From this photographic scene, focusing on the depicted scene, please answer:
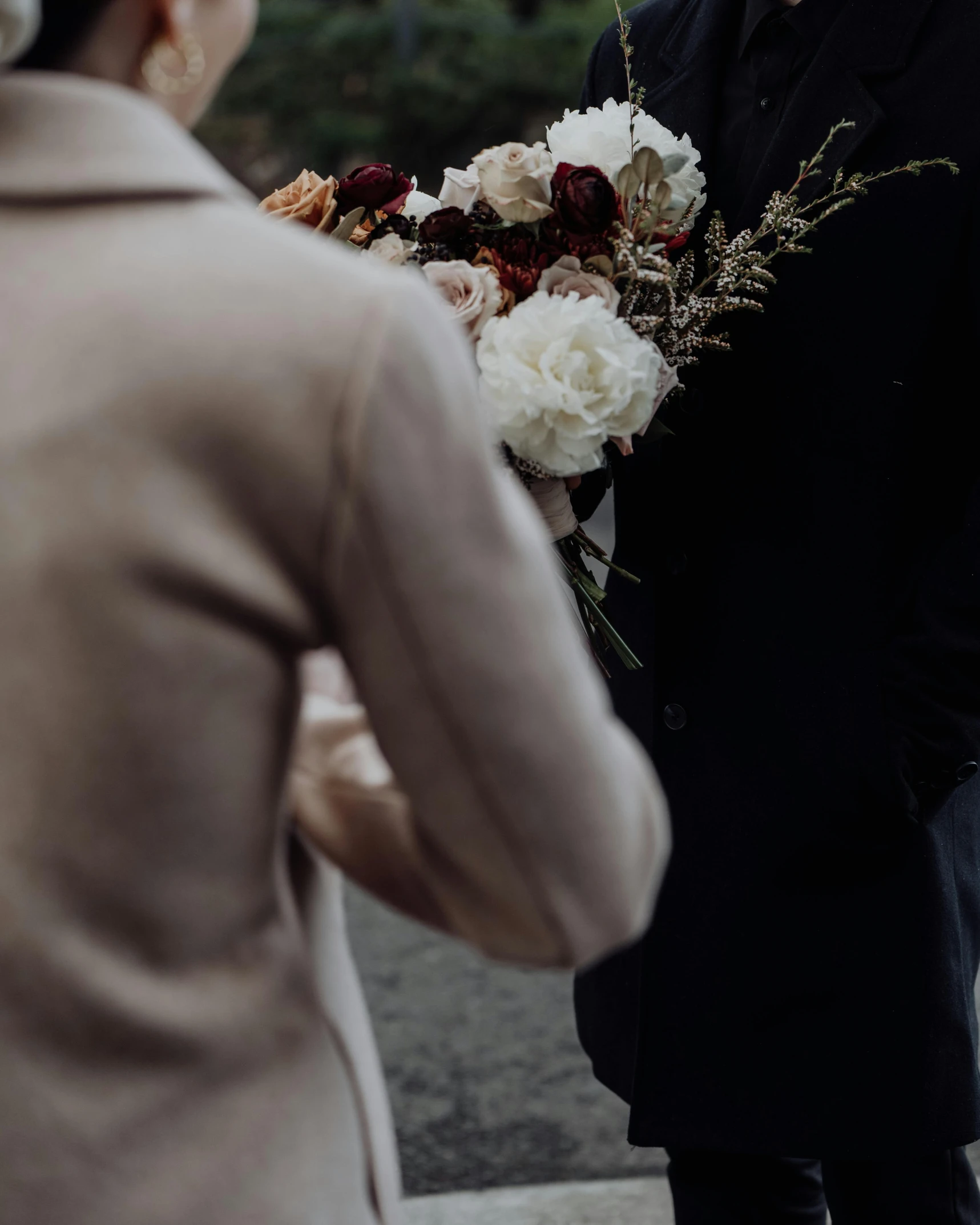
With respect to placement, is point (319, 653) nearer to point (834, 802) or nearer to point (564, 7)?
point (834, 802)

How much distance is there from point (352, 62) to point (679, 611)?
12264 millimetres

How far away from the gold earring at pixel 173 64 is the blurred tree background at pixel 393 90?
12142 mm

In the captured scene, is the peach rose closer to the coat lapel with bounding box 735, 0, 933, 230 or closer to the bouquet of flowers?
the bouquet of flowers

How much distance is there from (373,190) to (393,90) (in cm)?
Answer: 1180

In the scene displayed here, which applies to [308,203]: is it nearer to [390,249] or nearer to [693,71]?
[390,249]

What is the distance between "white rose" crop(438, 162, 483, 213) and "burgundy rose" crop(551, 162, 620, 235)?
12cm

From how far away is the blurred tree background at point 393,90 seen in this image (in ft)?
41.1

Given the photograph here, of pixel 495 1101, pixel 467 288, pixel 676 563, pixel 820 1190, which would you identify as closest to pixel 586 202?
pixel 467 288

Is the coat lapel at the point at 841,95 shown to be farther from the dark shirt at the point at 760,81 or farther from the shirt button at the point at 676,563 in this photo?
the shirt button at the point at 676,563

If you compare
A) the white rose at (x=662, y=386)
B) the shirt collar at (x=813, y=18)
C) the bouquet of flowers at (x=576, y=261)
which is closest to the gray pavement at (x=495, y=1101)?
the bouquet of flowers at (x=576, y=261)

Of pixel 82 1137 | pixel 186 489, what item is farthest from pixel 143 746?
pixel 82 1137

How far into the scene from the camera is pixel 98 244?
0.73 m

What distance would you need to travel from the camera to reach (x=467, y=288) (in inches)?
58.0

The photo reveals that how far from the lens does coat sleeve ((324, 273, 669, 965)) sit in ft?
2.32
